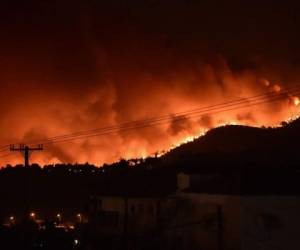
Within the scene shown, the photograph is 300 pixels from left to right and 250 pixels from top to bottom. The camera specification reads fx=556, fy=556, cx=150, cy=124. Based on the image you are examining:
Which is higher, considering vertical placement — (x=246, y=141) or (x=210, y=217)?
(x=246, y=141)

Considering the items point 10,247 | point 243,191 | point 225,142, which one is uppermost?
point 225,142

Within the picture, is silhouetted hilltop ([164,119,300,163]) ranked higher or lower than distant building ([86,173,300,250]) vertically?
higher

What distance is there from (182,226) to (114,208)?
904 cm

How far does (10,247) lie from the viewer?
→ 27516 millimetres

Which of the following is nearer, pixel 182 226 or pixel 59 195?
pixel 182 226

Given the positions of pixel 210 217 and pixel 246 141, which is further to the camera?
pixel 246 141

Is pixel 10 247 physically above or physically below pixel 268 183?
below

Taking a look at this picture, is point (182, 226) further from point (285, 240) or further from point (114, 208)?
point (114, 208)

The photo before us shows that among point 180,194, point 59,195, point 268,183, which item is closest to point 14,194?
point 59,195

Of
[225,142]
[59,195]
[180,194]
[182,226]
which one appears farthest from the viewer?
[225,142]

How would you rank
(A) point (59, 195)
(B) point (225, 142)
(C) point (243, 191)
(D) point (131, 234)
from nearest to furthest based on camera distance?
(C) point (243, 191) < (D) point (131, 234) < (A) point (59, 195) < (B) point (225, 142)

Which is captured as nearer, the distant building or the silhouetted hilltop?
the distant building

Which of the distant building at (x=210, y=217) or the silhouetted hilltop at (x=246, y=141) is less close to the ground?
the silhouetted hilltop at (x=246, y=141)

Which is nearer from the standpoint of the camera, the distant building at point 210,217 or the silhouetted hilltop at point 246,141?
the distant building at point 210,217
